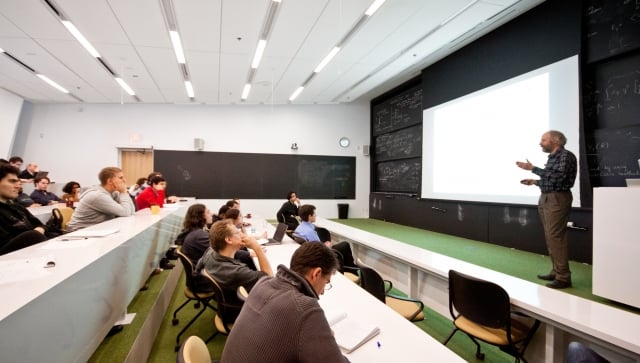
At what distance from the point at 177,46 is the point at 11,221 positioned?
160 inches

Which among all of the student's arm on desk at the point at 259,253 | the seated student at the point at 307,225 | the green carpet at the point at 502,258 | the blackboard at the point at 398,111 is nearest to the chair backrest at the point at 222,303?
the student's arm on desk at the point at 259,253

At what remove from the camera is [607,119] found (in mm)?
4066

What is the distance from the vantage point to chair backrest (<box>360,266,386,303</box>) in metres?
2.31

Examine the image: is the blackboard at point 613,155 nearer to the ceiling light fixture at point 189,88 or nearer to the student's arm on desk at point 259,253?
the student's arm on desk at point 259,253

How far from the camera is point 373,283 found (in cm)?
237

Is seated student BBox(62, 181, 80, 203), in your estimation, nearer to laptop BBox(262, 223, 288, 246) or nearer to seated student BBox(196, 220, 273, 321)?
laptop BBox(262, 223, 288, 246)

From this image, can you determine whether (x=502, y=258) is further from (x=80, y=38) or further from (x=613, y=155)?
(x=80, y=38)

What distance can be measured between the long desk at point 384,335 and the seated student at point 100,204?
254 centimetres

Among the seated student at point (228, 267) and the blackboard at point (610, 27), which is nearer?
the seated student at point (228, 267)

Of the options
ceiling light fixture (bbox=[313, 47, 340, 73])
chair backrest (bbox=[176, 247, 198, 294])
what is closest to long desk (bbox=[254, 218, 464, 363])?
chair backrest (bbox=[176, 247, 198, 294])

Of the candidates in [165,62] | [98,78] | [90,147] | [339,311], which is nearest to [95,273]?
[339,311]

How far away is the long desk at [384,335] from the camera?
1292 mm

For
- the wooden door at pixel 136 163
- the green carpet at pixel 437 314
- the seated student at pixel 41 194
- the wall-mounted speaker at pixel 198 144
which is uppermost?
the wall-mounted speaker at pixel 198 144

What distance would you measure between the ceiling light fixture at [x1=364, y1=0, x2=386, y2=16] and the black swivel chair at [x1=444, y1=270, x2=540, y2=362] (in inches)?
150
